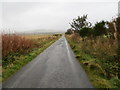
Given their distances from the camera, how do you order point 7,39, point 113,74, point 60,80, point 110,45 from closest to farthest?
point 60,80 → point 113,74 → point 110,45 → point 7,39

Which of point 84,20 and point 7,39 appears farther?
point 84,20

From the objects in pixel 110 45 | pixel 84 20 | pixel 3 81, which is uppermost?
pixel 84 20

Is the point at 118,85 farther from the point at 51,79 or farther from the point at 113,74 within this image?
the point at 51,79

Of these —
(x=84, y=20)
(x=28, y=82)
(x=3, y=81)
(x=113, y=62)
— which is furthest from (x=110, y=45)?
(x=84, y=20)

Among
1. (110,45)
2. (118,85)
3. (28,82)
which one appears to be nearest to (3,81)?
(28,82)

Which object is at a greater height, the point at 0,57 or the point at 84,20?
the point at 84,20

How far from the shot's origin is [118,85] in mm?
6102

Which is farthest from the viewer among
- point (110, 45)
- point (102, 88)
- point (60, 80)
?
point (110, 45)

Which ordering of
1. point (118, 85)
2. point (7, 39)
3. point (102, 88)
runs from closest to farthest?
1. point (102, 88)
2. point (118, 85)
3. point (7, 39)

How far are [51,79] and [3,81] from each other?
2104mm

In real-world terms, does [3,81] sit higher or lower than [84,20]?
lower

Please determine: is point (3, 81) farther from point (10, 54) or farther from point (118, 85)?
point (10, 54)

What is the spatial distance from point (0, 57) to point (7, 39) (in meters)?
1.47

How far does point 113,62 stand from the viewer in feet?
31.2
